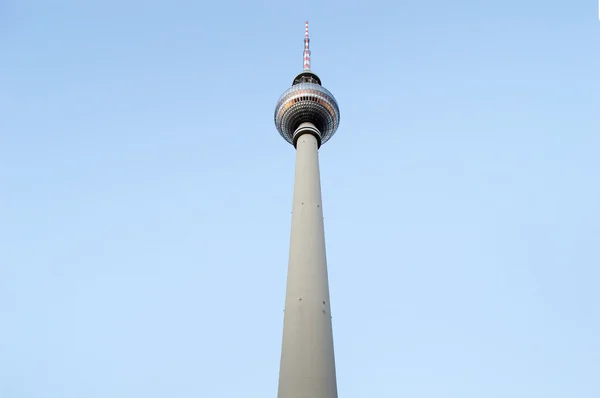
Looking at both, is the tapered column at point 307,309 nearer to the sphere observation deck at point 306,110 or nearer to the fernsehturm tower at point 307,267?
the fernsehturm tower at point 307,267

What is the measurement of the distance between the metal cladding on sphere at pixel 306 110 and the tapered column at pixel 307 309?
10600mm

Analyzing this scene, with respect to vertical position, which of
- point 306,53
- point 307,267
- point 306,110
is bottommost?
point 307,267

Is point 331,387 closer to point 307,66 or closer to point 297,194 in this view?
point 297,194

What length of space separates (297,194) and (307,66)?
2619cm

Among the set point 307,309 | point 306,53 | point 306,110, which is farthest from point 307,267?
point 306,53

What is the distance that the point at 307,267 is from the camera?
32906mm

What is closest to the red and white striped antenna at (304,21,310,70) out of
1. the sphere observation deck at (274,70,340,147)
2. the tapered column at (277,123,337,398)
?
the sphere observation deck at (274,70,340,147)

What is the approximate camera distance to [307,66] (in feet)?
196

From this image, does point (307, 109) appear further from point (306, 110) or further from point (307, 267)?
point (307, 267)

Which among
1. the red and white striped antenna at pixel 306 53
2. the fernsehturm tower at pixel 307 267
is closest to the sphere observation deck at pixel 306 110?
the fernsehturm tower at pixel 307 267

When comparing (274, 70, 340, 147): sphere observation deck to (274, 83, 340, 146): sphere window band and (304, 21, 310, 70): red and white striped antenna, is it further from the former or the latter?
(304, 21, 310, 70): red and white striped antenna

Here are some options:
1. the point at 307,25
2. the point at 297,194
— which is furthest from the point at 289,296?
the point at 307,25

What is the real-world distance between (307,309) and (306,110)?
1010 inches

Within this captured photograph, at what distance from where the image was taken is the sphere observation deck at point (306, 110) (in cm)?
4972
